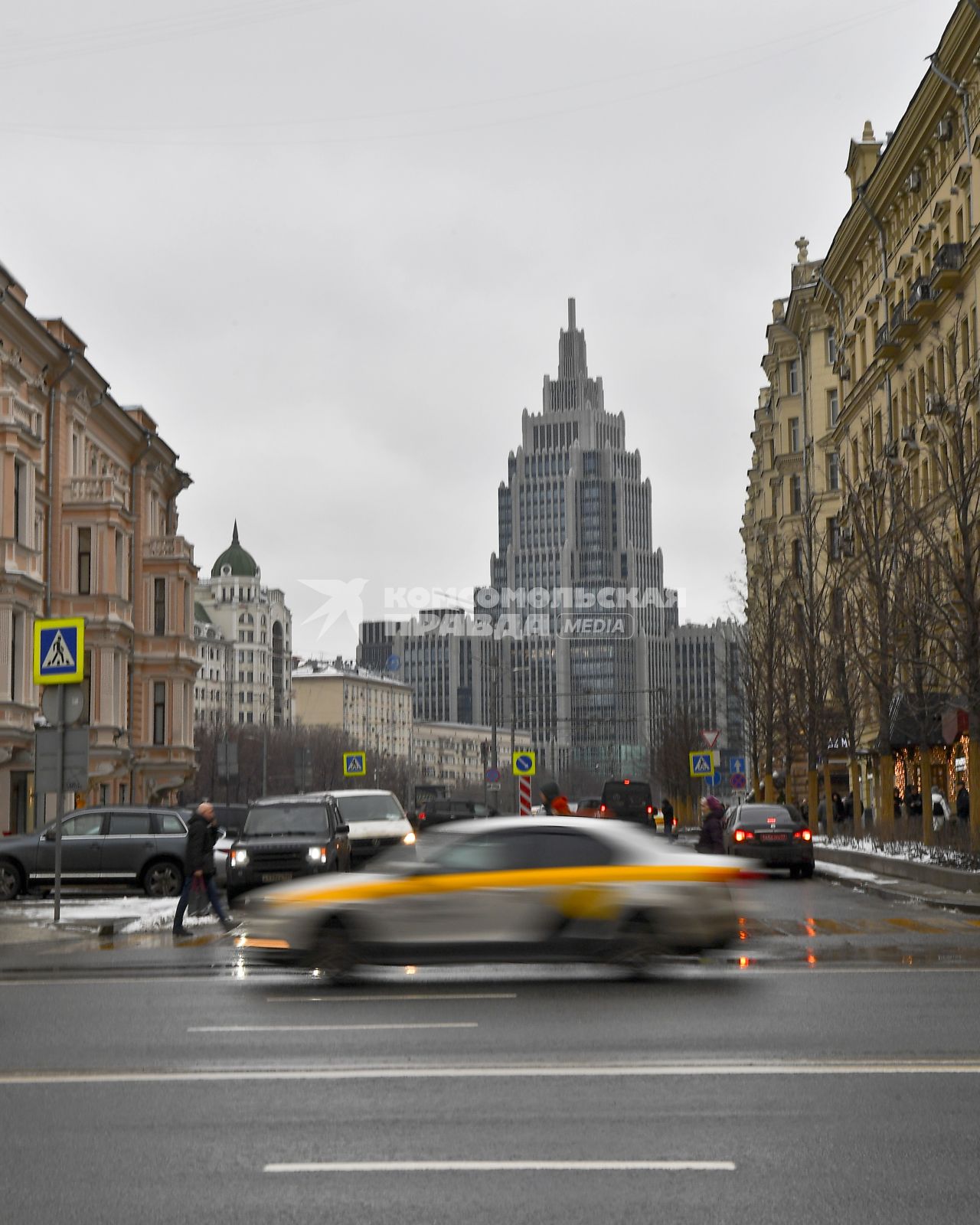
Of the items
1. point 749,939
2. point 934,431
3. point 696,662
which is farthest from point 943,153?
point 696,662

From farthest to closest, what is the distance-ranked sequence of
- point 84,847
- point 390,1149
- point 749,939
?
point 84,847 → point 749,939 → point 390,1149

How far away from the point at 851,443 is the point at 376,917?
5459 cm

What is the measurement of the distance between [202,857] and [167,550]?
45.5m

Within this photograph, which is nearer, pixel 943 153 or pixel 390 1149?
pixel 390 1149

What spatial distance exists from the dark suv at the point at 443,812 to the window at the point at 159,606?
15561mm

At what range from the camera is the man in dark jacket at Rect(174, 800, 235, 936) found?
22.2 meters

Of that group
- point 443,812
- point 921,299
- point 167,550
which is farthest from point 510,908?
point 167,550

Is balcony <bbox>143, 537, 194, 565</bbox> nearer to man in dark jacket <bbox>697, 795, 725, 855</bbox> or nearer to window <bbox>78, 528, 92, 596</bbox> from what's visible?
window <bbox>78, 528, 92, 596</bbox>

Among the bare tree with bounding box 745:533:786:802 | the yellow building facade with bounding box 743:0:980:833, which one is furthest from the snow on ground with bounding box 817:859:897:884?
the bare tree with bounding box 745:533:786:802

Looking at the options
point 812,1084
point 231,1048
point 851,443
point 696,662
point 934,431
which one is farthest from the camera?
point 696,662

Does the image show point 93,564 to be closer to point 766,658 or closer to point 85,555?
point 85,555

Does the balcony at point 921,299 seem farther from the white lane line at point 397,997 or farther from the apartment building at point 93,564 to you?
the white lane line at point 397,997

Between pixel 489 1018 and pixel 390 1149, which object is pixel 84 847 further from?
pixel 390 1149

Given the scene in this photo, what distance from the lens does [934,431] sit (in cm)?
3753
